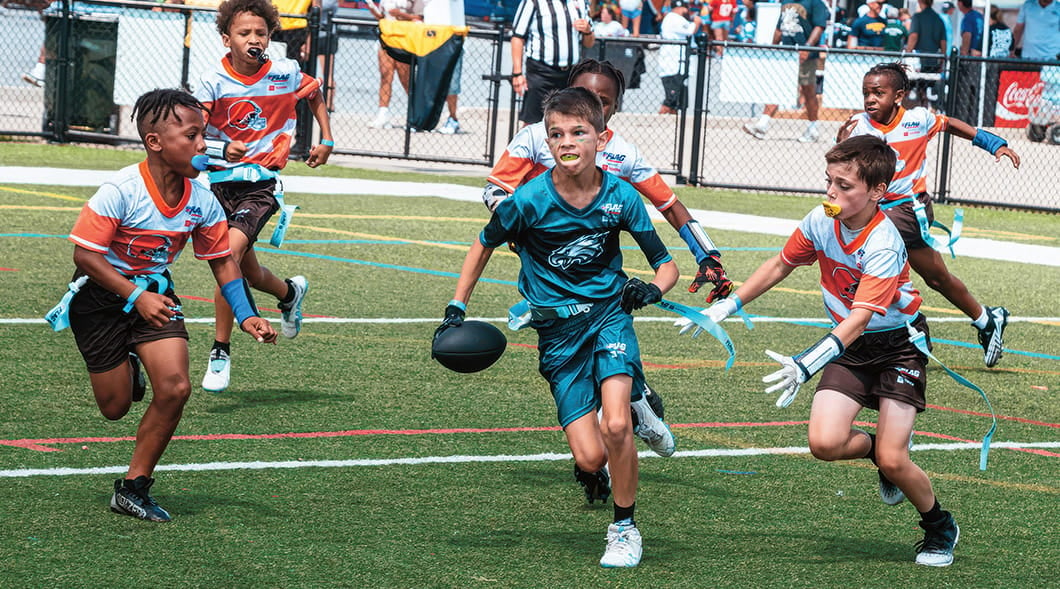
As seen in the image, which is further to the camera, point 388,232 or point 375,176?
point 375,176

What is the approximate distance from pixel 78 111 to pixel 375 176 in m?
3.88

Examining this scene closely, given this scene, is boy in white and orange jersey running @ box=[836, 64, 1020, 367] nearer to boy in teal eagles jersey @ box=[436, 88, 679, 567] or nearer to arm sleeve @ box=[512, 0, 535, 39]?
boy in teal eagles jersey @ box=[436, 88, 679, 567]

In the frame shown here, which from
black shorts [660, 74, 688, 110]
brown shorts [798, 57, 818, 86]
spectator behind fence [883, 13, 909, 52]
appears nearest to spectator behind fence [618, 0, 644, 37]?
spectator behind fence [883, 13, 909, 52]

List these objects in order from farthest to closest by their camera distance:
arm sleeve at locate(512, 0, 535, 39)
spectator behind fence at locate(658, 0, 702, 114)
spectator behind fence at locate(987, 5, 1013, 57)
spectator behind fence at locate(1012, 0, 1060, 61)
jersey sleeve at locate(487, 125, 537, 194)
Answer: spectator behind fence at locate(987, 5, 1013, 57) → spectator behind fence at locate(1012, 0, 1060, 61) → spectator behind fence at locate(658, 0, 702, 114) → arm sleeve at locate(512, 0, 535, 39) → jersey sleeve at locate(487, 125, 537, 194)

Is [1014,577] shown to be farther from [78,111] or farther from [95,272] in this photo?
[78,111]

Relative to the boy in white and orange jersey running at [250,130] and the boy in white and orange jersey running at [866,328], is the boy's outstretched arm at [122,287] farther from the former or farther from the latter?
the boy in white and orange jersey running at [250,130]

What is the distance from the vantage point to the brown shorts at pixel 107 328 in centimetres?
608

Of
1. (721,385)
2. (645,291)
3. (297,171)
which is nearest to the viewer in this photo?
(645,291)

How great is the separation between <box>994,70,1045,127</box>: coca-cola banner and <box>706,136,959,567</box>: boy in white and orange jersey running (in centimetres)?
1544

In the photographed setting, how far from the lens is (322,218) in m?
15.6

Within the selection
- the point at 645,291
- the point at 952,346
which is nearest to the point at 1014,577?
the point at 645,291

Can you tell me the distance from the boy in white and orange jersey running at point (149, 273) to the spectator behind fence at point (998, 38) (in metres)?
25.2

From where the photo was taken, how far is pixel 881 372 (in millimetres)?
6086

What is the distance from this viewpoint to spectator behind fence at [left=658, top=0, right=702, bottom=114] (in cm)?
2039
